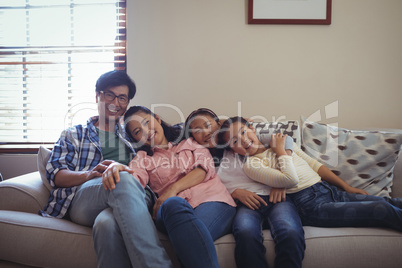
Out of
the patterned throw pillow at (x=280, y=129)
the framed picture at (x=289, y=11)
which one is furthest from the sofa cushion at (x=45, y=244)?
the framed picture at (x=289, y=11)

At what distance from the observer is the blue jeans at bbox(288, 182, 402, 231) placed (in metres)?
1.25

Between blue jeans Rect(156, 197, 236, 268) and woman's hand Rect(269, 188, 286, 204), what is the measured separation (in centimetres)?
27

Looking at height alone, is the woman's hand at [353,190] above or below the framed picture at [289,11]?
below

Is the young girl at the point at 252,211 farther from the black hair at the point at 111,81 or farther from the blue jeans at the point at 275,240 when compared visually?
the black hair at the point at 111,81

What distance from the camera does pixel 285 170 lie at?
1.38 metres

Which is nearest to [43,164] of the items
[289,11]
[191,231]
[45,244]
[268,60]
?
[45,244]

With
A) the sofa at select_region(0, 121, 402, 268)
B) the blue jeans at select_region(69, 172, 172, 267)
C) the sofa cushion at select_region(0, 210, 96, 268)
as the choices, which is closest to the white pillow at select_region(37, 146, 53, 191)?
the sofa at select_region(0, 121, 402, 268)

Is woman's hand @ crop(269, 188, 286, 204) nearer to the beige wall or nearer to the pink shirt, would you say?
the pink shirt

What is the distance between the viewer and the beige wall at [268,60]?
2045 mm

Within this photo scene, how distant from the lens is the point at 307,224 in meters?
1.36

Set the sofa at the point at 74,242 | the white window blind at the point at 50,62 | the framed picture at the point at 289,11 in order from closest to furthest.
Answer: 1. the sofa at the point at 74,242
2. the framed picture at the point at 289,11
3. the white window blind at the point at 50,62

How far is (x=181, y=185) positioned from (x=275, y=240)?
0.47 meters

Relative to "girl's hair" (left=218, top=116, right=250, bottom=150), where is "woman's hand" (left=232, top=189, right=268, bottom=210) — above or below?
below

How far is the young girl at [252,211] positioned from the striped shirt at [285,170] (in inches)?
2.5
